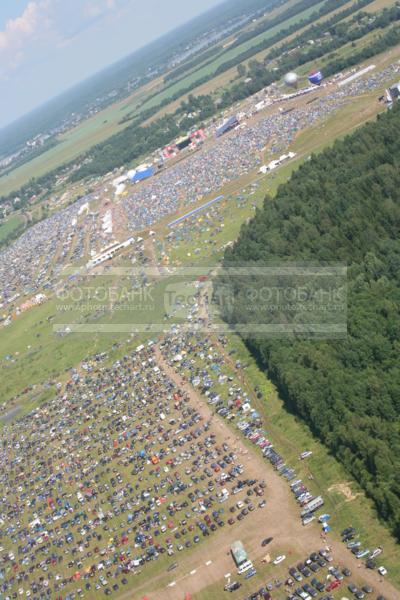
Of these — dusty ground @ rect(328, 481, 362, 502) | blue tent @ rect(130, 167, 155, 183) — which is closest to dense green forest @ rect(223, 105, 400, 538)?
dusty ground @ rect(328, 481, 362, 502)

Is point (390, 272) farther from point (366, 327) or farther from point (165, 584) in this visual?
point (165, 584)

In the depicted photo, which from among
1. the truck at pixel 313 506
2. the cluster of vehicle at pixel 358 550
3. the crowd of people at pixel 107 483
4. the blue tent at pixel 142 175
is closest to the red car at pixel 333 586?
the cluster of vehicle at pixel 358 550

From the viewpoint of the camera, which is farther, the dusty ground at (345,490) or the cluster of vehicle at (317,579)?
the dusty ground at (345,490)

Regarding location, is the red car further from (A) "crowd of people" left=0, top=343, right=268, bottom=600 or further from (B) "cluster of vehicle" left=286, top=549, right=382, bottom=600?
(A) "crowd of people" left=0, top=343, right=268, bottom=600

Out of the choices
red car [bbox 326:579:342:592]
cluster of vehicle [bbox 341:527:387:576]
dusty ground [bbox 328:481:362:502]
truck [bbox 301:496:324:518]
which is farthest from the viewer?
truck [bbox 301:496:324:518]

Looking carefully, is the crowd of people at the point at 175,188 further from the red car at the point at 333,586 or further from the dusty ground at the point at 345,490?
the red car at the point at 333,586

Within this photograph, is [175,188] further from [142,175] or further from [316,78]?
[316,78]

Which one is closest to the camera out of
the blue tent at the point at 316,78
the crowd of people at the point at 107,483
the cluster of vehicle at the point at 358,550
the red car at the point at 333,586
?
the red car at the point at 333,586

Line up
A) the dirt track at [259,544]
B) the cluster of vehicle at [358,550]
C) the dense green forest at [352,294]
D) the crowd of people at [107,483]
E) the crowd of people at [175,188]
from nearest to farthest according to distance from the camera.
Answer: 1. the cluster of vehicle at [358,550]
2. the dirt track at [259,544]
3. the dense green forest at [352,294]
4. the crowd of people at [107,483]
5. the crowd of people at [175,188]

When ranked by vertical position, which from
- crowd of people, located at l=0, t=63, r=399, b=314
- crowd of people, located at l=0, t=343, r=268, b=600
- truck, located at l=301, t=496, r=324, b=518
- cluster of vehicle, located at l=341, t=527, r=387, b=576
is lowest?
cluster of vehicle, located at l=341, t=527, r=387, b=576

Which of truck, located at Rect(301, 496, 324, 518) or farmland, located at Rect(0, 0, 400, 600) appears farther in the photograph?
truck, located at Rect(301, 496, 324, 518)
